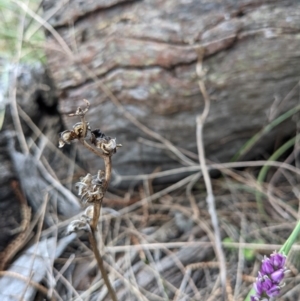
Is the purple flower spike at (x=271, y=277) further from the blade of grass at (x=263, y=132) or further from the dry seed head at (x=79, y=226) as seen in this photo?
the blade of grass at (x=263, y=132)

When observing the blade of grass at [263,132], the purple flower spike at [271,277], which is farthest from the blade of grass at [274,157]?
the purple flower spike at [271,277]

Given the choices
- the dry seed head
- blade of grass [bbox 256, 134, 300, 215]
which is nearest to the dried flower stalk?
the dry seed head

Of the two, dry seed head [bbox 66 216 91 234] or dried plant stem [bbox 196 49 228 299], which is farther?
dried plant stem [bbox 196 49 228 299]

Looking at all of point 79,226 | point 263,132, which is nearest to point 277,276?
point 79,226

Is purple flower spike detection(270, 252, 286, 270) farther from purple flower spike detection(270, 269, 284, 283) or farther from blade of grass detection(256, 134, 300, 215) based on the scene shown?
blade of grass detection(256, 134, 300, 215)

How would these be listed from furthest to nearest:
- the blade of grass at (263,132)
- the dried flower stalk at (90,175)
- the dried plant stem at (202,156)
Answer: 1. the blade of grass at (263,132)
2. the dried plant stem at (202,156)
3. the dried flower stalk at (90,175)

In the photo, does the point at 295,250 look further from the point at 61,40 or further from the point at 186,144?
the point at 61,40

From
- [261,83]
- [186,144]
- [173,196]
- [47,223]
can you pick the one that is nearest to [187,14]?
[261,83]

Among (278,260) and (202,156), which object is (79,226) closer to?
(278,260)
